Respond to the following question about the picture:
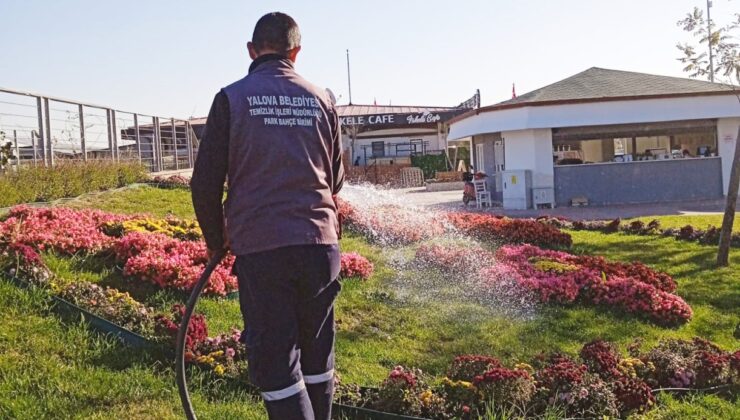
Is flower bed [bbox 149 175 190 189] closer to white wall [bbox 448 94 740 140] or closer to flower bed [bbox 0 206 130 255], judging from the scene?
flower bed [bbox 0 206 130 255]

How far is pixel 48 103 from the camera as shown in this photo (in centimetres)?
1423

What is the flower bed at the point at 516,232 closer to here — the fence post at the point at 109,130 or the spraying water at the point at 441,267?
the spraying water at the point at 441,267

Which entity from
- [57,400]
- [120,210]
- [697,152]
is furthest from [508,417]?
[697,152]

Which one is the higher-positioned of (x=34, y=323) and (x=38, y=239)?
(x=38, y=239)

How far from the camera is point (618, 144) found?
2203 centimetres

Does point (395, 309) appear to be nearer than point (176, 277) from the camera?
No

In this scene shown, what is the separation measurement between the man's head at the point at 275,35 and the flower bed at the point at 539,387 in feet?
7.51

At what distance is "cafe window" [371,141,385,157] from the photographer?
155 ft

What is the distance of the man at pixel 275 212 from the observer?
9.62 ft

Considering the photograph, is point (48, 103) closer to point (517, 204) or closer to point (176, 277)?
point (176, 277)

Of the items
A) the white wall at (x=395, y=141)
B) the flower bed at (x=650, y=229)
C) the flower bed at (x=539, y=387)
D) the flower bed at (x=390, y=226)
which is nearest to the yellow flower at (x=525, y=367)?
the flower bed at (x=539, y=387)

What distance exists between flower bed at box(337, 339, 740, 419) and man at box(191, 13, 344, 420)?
1.50m

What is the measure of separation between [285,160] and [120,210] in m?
10.2

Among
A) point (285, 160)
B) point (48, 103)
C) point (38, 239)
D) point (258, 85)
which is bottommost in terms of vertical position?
point (38, 239)
